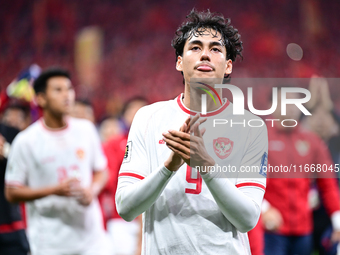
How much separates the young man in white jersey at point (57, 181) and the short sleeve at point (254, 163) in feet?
6.52

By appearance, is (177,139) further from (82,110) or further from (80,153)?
(82,110)

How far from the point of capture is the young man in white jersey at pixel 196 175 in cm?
180

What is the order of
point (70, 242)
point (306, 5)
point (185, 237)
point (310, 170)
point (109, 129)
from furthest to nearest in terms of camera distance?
point (306, 5) < point (109, 129) < point (310, 170) < point (70, 242) < point (185, 237)

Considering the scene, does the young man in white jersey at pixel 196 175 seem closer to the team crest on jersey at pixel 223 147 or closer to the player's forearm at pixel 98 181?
the team crest on jersey at pixel 223 147

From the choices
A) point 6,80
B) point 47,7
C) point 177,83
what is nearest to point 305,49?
point 177,83

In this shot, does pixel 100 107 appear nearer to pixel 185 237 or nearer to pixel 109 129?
pixel 109 129

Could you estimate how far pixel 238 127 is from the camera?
6.82ft

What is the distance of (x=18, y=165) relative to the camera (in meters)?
3.77

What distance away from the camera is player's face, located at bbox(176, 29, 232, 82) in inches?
79.7

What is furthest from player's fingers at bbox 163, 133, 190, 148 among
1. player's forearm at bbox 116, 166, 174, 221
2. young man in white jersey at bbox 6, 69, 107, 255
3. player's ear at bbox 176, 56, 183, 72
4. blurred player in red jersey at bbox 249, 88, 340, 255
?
blurred player in red jersey at bbox 249, 88, 340, 255

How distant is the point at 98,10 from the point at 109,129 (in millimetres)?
12137

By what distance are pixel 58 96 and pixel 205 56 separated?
95.4 inches

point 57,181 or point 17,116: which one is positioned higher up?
point 17,116

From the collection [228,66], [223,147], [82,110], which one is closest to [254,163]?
[223,147]
